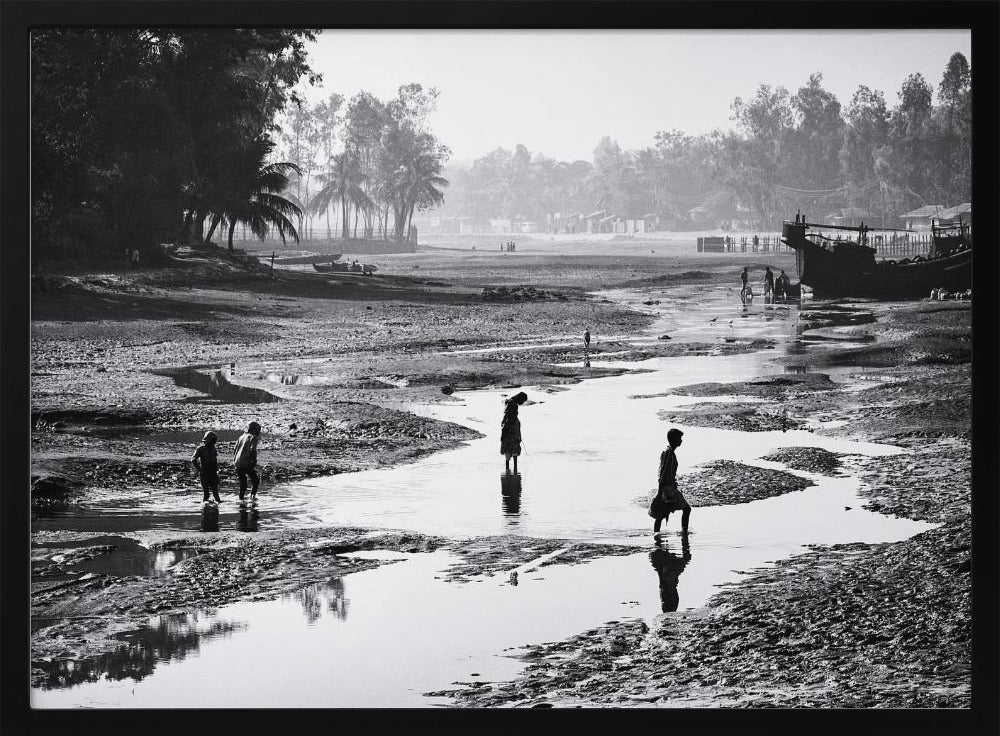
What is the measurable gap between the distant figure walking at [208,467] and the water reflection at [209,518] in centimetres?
4

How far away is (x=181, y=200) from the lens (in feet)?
21.1

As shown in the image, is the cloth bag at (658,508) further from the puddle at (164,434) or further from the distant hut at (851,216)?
the puddle at (164,434)

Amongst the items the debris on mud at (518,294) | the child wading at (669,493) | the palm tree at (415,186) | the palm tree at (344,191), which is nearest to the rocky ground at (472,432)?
the debris on mud at (518,294)

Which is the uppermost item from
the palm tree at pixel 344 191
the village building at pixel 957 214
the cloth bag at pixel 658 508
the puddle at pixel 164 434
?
the palm tree at pixel 344 191

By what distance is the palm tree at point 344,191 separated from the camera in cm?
638

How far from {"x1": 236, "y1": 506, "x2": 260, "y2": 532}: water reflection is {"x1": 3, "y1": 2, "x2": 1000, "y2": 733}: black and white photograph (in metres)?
0.02

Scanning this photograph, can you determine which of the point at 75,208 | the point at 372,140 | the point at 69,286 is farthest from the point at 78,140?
the point at 372,140

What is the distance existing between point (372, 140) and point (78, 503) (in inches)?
91.3

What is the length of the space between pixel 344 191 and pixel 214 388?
4.30 ft

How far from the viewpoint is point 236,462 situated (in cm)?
566

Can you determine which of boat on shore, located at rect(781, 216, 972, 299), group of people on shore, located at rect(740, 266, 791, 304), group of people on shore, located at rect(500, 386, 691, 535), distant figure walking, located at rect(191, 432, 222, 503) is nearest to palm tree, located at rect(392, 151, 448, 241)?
group of people on shore, located at rect(500, 386, 691, 535)

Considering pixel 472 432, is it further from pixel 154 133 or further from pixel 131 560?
pixel 154 133

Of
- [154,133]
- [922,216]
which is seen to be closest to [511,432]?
[922,216]
